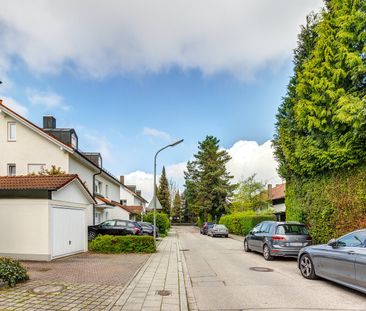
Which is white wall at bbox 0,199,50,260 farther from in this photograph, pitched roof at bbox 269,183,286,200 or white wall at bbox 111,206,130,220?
pitched roof at bbox 269,183,286,200

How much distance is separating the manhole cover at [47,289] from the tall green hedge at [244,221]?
22.0m

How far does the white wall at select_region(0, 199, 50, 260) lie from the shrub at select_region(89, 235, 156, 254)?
11.9ft

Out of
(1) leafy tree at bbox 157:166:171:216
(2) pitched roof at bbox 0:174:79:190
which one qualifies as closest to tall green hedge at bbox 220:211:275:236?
(2) pitched roof at bbox 0:174:79:190

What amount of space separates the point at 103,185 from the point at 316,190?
19.5 m

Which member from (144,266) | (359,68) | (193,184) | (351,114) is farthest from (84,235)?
(193,184)

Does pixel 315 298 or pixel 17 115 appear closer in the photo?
pixel 315 298

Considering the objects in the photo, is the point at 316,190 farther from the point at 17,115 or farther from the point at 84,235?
the point at 17,115

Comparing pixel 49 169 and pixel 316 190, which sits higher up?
pixel 49 169

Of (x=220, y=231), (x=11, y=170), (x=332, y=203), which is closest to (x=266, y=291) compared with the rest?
(x=332, y=203)

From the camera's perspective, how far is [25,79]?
546 inches

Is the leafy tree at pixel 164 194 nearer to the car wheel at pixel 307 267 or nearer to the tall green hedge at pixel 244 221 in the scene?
the tall green hedge at pixel 244 221

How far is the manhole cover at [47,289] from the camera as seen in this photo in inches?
278


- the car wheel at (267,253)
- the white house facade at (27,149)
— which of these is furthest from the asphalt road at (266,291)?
the white house facade at (27,149)

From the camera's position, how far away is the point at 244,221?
30406 mm
